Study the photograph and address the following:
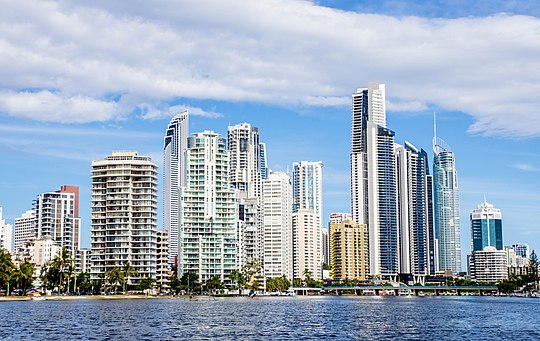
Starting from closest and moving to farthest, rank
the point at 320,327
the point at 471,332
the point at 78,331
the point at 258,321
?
1. the point at 78,331
2. the point at 471,332
3. the point at 320,327
4. the point at 258,321

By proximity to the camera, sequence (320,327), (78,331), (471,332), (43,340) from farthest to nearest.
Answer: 1. (320,327)
2. (471,332)
3. (78,331)
4. (43,340)

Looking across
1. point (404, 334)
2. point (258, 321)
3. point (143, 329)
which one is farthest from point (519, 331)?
point (143, 329)

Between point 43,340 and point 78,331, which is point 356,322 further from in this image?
point 43,340

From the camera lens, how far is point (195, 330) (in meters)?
115

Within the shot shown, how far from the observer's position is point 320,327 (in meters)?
127

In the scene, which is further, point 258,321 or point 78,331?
point 258,321

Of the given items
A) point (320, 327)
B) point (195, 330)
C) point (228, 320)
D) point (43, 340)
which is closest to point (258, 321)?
point (228, 320)

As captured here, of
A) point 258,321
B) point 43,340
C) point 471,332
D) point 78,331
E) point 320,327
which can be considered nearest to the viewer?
point 43,340

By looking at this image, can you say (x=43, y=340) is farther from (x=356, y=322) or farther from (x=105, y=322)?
(x=356, y=322)

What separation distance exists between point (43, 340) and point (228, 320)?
50.1m

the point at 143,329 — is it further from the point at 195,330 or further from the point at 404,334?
the point at 404,334

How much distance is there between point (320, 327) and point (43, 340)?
47.9 meters

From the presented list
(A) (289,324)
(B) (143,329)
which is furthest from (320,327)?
(B) (143,329)

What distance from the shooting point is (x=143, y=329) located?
377 feet
